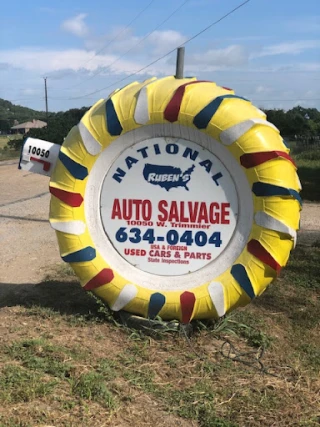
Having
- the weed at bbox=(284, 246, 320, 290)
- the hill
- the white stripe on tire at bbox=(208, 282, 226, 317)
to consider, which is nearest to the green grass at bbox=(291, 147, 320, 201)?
the weed at bbox=(284, 246, 320, 290)

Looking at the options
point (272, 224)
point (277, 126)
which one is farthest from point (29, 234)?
point (277, 126)

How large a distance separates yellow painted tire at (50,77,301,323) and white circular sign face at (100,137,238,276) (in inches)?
2.0

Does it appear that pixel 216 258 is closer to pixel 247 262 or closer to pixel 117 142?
pixel 247 262

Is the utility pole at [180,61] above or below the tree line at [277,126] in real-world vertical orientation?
below

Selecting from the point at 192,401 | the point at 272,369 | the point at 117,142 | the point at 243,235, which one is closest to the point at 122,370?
the point at 192,401

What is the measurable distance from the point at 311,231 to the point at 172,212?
5.64 metres

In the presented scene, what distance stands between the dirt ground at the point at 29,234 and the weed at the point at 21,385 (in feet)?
8.67

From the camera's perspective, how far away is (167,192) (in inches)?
159

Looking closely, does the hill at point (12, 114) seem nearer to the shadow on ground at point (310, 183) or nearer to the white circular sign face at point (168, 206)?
the shadow on ground at point (310, 183)

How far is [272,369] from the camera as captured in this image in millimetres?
3604

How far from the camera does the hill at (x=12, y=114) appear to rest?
4557 inches

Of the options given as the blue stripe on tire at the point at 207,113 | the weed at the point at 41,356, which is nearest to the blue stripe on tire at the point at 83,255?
the weed at the point at 41,356

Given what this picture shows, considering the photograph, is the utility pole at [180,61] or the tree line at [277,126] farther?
the tree line at [277,126]

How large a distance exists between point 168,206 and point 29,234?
4.99m
